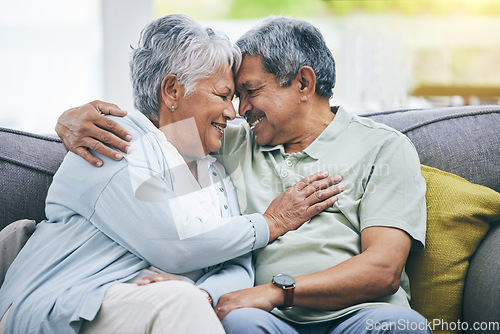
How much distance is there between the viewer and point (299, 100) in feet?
5.86

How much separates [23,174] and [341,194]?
96 cm

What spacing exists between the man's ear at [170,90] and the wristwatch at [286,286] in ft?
1.94

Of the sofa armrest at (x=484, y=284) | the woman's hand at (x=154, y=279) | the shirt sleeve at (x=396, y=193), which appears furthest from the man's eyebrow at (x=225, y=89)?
the sofa armrest at (x=484, y=284)

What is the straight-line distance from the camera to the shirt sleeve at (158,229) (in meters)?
1.37

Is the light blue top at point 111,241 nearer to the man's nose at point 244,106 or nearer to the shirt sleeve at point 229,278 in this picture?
the shirt sleeve at point 229,278

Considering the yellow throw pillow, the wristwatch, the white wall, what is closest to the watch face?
the wristwatch

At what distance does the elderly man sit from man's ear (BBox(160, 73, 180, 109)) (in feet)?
0.48

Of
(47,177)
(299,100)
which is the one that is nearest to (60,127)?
(47,177)

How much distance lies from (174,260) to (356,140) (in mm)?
681

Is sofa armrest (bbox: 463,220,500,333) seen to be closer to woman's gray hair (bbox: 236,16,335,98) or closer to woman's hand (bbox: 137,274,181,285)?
woman's gray hair (bbox: 236,16,335,98)

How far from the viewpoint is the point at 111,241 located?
1.45 metres

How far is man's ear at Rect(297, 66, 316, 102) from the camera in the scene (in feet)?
5.79

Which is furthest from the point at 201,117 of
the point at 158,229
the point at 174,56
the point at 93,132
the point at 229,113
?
the point at 158,229

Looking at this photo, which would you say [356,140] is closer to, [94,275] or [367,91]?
[94,275]
